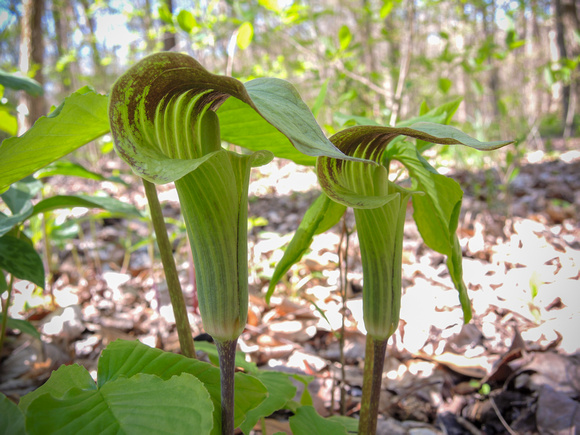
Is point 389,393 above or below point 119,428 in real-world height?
below

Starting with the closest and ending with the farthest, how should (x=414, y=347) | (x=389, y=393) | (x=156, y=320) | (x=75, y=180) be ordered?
(x=389, y=393)
(x=414, y=347)
(x=156, y=320)
(x=75, y=180)

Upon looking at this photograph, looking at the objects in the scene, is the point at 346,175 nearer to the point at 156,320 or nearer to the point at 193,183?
the point at 193,183

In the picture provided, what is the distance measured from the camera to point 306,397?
990 mm

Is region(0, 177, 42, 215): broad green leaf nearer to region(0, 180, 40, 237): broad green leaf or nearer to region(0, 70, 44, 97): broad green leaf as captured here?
region(0, 180, 40, 237): broad green leaf

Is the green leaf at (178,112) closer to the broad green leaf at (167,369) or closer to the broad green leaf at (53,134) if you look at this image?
the broad green leaf at (53,134)

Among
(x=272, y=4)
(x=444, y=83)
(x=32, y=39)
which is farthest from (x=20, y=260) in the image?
(x=32, y=39)

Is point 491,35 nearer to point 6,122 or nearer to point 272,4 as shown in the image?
point 272,4

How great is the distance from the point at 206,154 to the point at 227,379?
0.32 m

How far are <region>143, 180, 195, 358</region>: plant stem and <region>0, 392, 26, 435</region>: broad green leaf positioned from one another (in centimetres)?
28

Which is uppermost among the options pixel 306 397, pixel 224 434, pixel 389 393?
pixel 224 434

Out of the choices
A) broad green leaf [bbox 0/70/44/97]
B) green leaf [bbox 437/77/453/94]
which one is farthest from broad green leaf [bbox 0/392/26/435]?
green leaf [bbox 437/77/453/94]

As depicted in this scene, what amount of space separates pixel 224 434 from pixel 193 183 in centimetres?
38

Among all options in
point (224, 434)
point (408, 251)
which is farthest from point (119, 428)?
point (408, 251)

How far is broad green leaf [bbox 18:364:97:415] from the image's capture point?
61 centimetres
